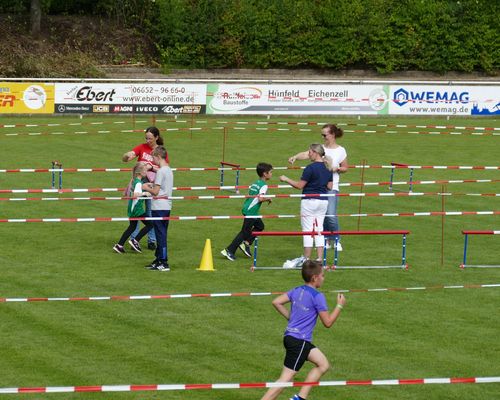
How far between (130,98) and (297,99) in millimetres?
6325

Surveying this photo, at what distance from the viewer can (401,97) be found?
4494cm

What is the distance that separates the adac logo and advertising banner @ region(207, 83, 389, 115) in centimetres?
37

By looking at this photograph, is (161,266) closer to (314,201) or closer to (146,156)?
(146,156)

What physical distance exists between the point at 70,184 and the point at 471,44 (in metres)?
36.3

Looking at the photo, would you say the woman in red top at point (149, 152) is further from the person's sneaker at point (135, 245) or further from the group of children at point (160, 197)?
the group of children at point (160, 197)

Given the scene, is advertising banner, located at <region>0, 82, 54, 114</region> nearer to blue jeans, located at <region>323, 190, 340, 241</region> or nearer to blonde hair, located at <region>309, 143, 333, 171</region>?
blue jeans, located at <region>323, 190, 340, 241</region>

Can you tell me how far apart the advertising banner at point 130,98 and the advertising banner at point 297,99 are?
Answer: 0.73 meters

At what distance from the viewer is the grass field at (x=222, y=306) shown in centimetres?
1327

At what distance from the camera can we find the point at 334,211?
2025cm

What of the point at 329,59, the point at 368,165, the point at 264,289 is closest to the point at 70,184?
the point at 368,165

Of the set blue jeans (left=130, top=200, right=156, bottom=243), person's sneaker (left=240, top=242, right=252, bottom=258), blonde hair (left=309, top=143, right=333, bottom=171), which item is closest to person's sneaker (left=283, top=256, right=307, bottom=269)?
person's sneaker (left=240, top=242, right=252, bottom=258)

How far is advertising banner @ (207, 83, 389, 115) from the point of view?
143 ft

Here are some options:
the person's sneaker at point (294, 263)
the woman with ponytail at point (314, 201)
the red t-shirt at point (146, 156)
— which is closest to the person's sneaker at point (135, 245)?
the red t-shirt at point (146, 156)

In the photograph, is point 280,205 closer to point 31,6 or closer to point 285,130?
point 285,130
